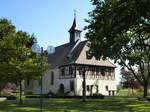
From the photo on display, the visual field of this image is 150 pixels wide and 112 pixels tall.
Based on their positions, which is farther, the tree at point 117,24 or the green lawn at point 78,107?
the green lawn at point 78,107

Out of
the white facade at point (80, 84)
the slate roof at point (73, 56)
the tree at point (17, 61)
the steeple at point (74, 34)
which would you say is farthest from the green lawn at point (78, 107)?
the steeple at point (74, 34)

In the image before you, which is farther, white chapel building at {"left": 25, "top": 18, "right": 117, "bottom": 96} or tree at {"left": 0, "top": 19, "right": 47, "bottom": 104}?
white chapel building at {"left": 25, "top": 18, "right": 117, "bottom": 96}

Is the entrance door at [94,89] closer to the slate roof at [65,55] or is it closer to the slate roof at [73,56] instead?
the slate roof at [73,56]

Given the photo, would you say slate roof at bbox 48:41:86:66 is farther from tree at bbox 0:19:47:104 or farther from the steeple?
tree at bbox 0:19:47:104

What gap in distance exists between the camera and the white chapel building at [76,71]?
73812 millimetres

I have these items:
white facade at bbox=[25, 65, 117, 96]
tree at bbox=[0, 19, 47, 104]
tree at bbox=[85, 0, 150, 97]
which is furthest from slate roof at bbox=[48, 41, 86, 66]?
tree at bbox=[0, 19, 47, 104]

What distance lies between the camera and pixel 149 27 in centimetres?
2617

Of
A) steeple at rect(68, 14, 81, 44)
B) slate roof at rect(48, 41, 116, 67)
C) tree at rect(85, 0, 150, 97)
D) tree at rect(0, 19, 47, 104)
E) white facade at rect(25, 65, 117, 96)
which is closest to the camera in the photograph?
tree at rect(85, 0, 150, 97)

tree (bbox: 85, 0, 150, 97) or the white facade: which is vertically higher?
tree (bbox: 85, 0, 150, 97)

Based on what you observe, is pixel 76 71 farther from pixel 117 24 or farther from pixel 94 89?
pixel 117 24

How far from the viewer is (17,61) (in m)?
36.7

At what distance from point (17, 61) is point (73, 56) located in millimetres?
39446

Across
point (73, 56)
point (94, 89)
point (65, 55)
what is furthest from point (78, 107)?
point (65, 55)

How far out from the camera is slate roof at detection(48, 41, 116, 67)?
244 ft
